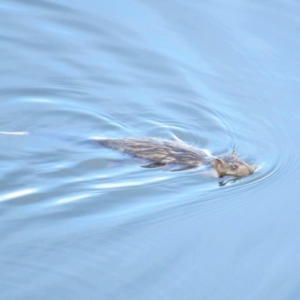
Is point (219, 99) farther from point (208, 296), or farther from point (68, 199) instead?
point (208, 296)

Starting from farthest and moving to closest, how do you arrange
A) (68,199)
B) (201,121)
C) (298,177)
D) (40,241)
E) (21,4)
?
1. (21,4)
2. (201,121)
3. (298,177)
4. (68,199)
5. (40,241)

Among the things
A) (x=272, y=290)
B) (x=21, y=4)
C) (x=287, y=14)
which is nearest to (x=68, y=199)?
(x=272, y=290)

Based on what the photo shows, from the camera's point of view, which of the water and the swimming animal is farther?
the swimming animal

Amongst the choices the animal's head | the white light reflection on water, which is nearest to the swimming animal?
the animal's head

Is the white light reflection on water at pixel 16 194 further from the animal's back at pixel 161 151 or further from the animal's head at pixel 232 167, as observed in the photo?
the animal's head at pixel 232 167

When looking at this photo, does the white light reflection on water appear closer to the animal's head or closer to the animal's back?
the animal's back

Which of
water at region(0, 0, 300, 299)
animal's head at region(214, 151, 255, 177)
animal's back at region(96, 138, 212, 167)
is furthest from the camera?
animal's back at region(96, 138, 212, 167)

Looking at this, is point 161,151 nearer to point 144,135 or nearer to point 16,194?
point 144,135
